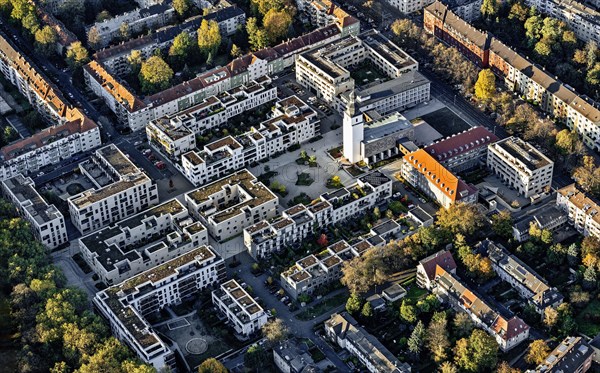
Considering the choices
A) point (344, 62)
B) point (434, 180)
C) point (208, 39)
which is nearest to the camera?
point (434, 180)

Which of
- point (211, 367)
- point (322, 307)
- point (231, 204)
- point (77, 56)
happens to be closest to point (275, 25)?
point (77, 56)

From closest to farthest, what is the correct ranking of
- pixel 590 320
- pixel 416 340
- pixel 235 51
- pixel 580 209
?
pixel 416 340, pixel 590 320, pixel 580 209, pixel 235 51

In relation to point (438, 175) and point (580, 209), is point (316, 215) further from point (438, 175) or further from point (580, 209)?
point (580, 209)

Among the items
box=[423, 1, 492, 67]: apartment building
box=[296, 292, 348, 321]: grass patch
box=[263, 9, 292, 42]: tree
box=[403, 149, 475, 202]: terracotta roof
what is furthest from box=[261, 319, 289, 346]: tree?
box=[263, 9, 292, 42]: tree

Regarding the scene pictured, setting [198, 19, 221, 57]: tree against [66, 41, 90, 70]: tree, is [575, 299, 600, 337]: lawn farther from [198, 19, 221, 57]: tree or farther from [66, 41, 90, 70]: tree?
[66, 41, 90, 70]: tree

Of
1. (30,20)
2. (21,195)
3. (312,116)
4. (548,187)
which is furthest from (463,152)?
(30,20)

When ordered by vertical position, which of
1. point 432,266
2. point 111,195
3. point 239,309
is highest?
point 111,195

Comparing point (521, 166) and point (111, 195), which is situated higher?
point (111, 195)

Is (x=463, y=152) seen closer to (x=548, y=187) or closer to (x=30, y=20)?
(x=548, y=187)
